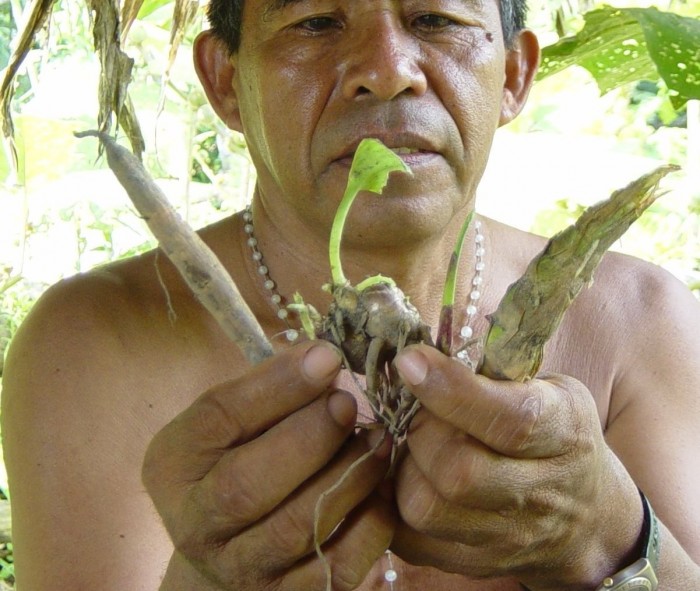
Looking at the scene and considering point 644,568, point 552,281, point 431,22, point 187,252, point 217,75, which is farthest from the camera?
point 217,75

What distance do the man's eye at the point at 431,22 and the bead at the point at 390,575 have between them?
2.64 ft

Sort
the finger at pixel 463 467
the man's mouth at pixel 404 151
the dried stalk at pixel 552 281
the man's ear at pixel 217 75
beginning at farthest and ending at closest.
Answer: the man's ear at pixel 217 75 → the man's mouth at pixel 404 151 → the finger at pixel 463 467 → the dried stalk at pixel 552 281

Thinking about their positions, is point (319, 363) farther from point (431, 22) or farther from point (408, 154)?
point (431, 22)

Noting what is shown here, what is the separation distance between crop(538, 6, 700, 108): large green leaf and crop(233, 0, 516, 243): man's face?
9.4 inches

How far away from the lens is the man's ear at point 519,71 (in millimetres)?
1646

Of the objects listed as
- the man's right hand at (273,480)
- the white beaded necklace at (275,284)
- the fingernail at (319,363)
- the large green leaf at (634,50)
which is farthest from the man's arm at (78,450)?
the large green leaf at (634,50)

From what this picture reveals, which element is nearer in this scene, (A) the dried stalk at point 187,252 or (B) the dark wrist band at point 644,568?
(A) the dried stalk at point 187,252

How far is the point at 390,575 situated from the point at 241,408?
61 centimetres

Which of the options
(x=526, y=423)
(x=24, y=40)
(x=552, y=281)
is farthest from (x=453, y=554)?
(x=24, y=40)

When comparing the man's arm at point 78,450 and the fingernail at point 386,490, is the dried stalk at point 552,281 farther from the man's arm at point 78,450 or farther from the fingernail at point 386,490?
the man's arm at point 78,450

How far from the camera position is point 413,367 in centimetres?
91

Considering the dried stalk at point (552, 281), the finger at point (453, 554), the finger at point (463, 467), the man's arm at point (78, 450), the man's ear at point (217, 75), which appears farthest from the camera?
the man's ear at point (217, 75)

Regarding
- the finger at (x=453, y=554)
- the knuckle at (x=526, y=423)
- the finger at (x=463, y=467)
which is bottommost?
the finger at (x=453, y=554)

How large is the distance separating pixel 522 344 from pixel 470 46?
2.10 ft
